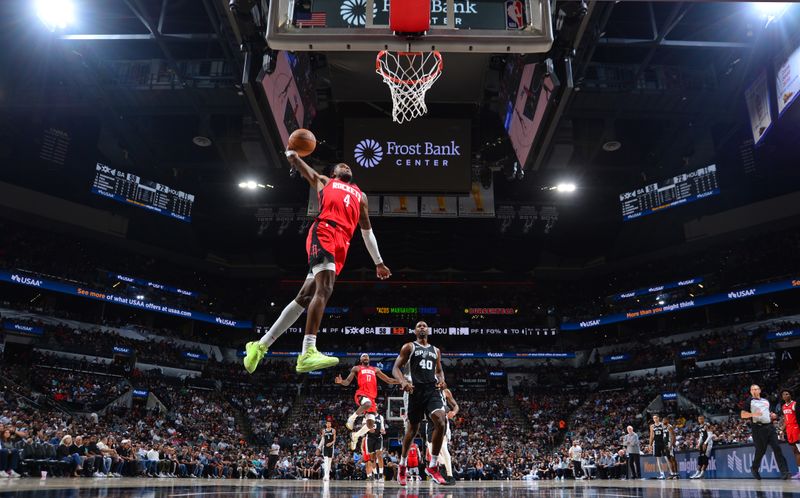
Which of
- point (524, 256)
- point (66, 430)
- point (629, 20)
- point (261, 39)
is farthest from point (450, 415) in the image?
point (524, 256)

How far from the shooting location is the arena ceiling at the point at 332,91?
13.4 m

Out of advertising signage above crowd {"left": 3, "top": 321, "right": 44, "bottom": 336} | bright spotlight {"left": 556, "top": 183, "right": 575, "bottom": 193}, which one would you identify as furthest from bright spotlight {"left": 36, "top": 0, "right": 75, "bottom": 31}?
advertising signage above crowd {"left": 3, "top": 321, "right": 44, "bottom": 336}

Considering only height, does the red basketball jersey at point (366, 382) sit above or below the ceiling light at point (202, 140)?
below

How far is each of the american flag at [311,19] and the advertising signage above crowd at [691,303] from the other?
29.9m

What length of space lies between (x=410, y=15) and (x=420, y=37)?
29 cm

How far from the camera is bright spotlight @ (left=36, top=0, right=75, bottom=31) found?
42.6 ft

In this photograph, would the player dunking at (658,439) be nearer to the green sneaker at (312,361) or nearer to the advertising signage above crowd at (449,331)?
the green sneaker at (312,361)

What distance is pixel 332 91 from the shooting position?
1691 centimetres

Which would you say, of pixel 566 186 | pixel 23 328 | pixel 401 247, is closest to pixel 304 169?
pixel 566 186

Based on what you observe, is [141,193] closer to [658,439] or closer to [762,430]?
[658,439]

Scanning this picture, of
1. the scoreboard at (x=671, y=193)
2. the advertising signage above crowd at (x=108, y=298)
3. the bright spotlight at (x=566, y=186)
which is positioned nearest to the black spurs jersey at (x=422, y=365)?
the bright spotlight at (x=566, y=186)

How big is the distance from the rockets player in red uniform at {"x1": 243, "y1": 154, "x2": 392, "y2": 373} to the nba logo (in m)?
3.02

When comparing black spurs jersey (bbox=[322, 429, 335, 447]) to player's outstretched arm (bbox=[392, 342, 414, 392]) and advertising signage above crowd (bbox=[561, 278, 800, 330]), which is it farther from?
advertising signage above crowd (bbox=[561, 278, 800, 330])

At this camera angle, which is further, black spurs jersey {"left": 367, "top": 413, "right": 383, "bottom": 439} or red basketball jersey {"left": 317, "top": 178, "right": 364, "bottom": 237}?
black spurs jersey {"left": 367, "top": 413, "right": 383, "bottom": 439}
